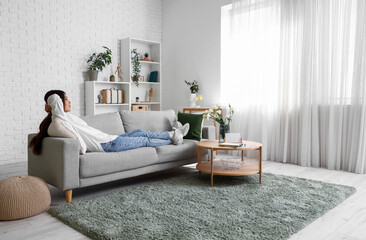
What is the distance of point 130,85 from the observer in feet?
19.2

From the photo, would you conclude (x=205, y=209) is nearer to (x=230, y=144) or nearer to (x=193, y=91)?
(x=230, y=144)

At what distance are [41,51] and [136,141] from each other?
2611mm

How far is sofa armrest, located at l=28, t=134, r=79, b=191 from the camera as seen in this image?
279 centimetres

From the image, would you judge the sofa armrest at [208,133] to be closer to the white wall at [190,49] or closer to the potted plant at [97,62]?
the white wall at [190,49]

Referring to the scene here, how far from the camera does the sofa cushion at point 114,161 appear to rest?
2.94 m

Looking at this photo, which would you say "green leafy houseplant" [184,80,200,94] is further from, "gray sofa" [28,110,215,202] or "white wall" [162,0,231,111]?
"gray sofa" [28,110,215,202]

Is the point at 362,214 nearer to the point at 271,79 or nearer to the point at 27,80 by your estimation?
the point at 271,79

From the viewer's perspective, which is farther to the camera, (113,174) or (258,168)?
(258,168)

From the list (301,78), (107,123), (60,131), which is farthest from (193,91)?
(60,131)

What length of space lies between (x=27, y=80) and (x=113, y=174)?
2.61 m

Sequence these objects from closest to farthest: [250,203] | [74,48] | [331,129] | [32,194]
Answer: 1. [32,194]
2. [250,203]
3. [331,129]
4. [74,48]

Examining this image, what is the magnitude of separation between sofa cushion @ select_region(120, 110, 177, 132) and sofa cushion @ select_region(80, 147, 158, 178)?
69 centimetres

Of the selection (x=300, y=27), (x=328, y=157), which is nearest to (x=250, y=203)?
(x=328, y=157)

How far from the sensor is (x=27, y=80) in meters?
4.83
